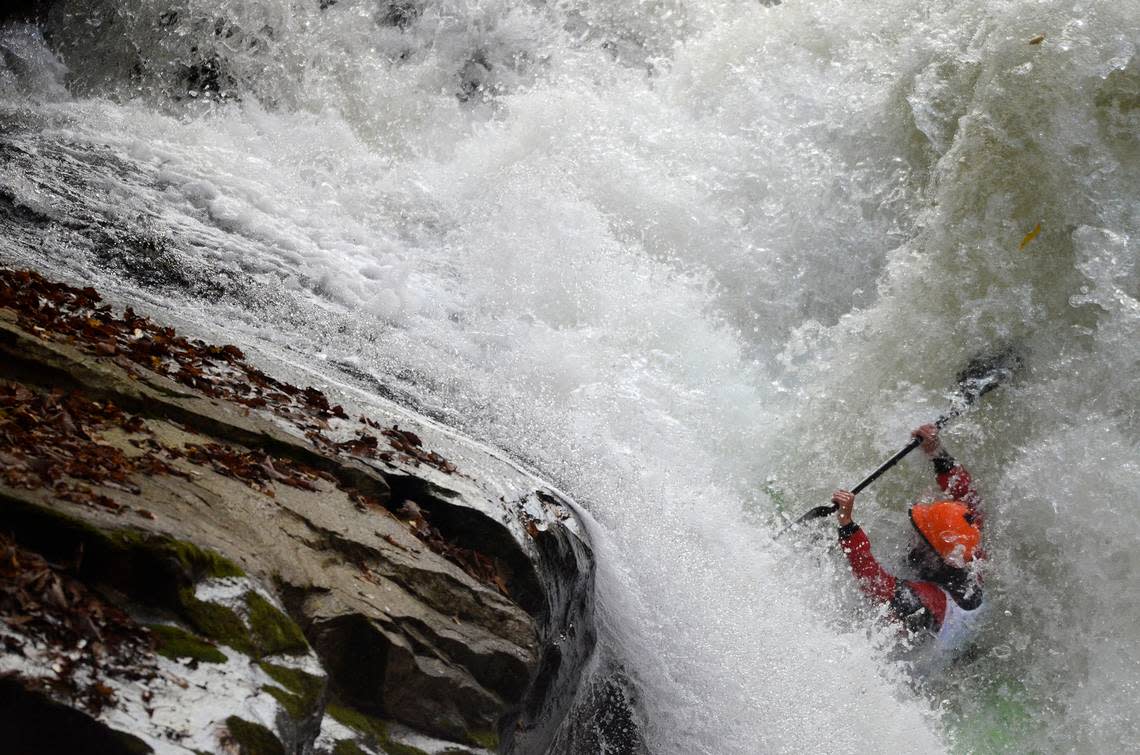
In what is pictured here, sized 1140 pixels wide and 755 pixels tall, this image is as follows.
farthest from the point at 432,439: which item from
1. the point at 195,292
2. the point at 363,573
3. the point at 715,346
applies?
the point at 715,346

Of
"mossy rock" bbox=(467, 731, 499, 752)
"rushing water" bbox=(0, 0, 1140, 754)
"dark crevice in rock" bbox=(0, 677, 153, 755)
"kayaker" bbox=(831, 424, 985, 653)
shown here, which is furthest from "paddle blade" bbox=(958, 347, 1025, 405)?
"dark crevice in rock" bbox=(0, 677, 153, 755)

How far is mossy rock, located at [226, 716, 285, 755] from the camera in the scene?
2.01 metres

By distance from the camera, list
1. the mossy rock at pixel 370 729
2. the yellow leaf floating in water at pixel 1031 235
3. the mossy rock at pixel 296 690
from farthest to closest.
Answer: the yellow leaf floating in water at pixel 1031 235, the mossy rock at pixel 370 729, the mossy rock at pixel 296 690

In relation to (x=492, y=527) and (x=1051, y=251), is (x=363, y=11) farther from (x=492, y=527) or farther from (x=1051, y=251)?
(x=492, y=527)

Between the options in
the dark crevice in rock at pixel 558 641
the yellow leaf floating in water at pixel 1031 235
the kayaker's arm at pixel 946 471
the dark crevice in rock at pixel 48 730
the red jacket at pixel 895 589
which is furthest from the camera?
the yellow leaf floating in water at pixel 1031 235

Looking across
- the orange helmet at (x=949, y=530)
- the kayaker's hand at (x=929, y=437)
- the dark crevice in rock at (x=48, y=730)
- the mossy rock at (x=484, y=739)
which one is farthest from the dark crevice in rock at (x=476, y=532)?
the kayaker's hand at (x=929, y=437)

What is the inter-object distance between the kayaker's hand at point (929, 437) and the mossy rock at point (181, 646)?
4589mm

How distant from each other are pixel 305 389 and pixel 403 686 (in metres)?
1.36

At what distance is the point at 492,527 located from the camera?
327 centimetres

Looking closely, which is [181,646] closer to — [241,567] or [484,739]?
[241,567]

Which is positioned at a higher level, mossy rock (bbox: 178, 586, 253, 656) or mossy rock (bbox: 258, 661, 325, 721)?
mossy rock (bbox: 178, 586, 253, 656)

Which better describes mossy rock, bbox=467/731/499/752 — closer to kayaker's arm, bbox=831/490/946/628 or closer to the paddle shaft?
kayaker's arm, bbox=831/490/946/628

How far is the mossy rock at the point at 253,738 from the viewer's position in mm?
2014

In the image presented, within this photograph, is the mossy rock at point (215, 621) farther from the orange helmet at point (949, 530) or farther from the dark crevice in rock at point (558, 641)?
the orange helmet at point (949, 530)
